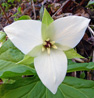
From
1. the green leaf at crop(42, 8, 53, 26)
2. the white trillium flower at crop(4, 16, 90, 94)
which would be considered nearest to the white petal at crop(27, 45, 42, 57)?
the white trillium flower at crop(4, 16, 90, 94)

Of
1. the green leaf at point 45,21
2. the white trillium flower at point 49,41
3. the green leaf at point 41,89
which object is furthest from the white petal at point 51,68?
the green leaf at point 41,89

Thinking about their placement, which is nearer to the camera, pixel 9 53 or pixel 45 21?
pixel 45 21

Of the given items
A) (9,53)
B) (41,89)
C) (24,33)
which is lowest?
(41,89)

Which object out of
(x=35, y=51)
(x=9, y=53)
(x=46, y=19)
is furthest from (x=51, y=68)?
(x=9, y=53)

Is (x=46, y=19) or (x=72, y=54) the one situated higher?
(x=46, y=19)

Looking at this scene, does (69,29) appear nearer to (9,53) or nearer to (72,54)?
(72,54)
